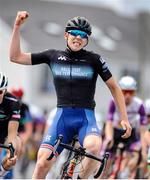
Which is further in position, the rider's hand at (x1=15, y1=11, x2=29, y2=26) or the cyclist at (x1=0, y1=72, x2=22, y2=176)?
the cyclist at (x1=0, y1=72, x2=22, y2=176)

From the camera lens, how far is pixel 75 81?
1264 cm

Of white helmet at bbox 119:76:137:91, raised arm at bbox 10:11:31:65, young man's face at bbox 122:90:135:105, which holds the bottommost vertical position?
young man's face at bbox 122:90:135:105

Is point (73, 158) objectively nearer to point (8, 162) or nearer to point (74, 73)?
point (74, 73)

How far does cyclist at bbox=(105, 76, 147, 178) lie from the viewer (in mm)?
16922

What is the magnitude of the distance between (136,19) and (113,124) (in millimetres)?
44571

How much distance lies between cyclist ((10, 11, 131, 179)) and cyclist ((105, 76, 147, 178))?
13.0 feet

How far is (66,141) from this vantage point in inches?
503

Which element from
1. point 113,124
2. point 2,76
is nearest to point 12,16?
point 113,124

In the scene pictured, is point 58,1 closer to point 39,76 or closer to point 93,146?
point 39,76

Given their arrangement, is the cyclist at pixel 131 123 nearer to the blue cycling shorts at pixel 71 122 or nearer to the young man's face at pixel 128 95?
the young man's face at pixel 128 95

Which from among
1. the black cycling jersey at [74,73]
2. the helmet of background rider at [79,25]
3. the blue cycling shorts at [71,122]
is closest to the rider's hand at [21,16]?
the black cycling jersey at [74,73]

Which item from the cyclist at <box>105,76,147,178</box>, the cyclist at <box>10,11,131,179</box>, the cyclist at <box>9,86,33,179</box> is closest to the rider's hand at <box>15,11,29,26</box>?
the cyclist at <box>10,11,131,179</box>

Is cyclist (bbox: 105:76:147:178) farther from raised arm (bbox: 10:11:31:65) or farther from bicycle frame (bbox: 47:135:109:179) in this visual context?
raised arm (bbox: 10:11:31:65)

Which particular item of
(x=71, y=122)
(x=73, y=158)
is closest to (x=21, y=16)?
(x=71, y=122)
